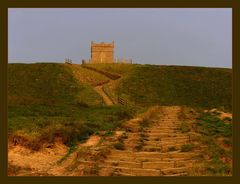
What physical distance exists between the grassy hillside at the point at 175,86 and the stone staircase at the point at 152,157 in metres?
24.0

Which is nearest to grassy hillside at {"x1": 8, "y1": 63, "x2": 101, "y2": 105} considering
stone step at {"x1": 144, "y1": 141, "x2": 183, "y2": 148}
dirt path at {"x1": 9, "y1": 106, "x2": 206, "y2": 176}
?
dirt path at {"x1": 9, "y1": 106, "x2": 206, "y2": 176}

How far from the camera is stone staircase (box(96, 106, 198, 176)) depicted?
12656mm

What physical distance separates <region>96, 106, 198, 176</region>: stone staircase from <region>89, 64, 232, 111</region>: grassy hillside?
944 inches

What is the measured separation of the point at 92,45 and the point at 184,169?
271ft

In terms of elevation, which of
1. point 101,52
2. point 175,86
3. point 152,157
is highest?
point 101,52

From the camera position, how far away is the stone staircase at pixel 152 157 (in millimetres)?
12656

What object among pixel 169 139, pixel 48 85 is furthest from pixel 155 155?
pixel 48 85

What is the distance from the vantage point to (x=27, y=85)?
181ft

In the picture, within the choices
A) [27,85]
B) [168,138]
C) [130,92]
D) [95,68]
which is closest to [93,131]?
[168,138]

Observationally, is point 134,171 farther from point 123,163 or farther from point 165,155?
point 165,155

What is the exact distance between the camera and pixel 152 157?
1463 centimetres

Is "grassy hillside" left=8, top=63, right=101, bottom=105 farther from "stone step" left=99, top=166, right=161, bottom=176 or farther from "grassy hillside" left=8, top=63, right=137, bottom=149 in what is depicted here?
"stone step" left=99, top=166, right=161, bottom=176

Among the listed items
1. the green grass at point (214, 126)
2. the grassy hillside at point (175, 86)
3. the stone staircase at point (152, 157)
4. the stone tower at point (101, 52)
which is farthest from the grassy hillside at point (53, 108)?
the stone tower at point (101, 52)

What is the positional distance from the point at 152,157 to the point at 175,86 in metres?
41.9
